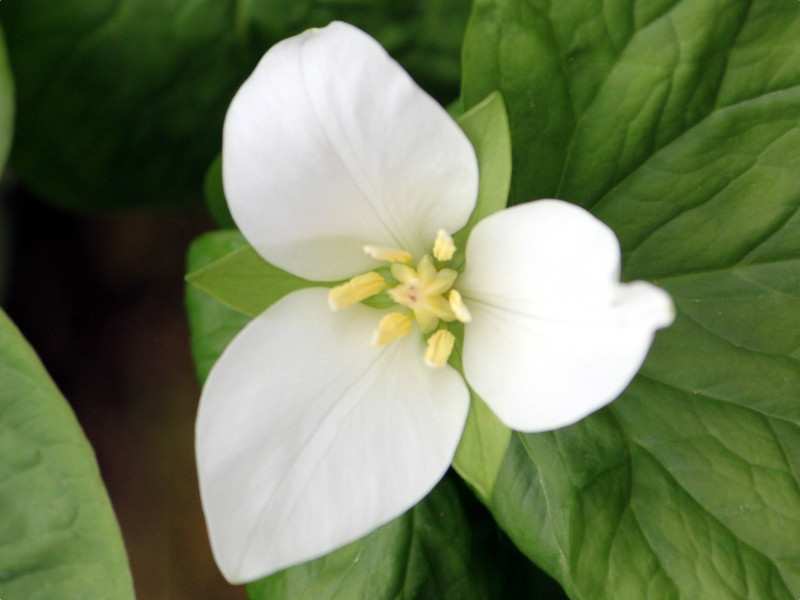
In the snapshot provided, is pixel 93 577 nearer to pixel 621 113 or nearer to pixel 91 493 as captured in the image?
pixel 91 493

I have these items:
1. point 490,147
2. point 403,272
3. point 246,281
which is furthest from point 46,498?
point 490,147

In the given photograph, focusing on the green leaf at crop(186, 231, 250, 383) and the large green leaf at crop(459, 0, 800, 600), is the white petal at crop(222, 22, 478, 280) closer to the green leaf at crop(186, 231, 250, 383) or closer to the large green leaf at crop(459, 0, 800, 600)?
the large green leaf at crop(459, 0, 800, 600)

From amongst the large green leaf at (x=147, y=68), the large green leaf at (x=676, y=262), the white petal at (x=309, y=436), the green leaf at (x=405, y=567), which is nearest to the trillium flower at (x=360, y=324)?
the white petal at (x=309, y=436)

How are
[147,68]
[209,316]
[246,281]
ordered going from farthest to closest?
[147,68] < [209,316] < [246,281]

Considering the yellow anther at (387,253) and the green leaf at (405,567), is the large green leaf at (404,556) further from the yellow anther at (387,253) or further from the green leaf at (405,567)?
the yellow anther at (387,253)

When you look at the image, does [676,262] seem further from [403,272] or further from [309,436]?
[309,436]

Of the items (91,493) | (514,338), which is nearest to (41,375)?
(91,493)
